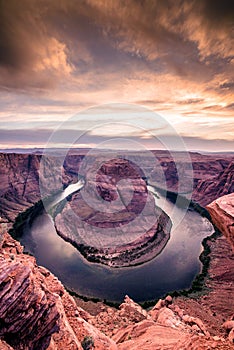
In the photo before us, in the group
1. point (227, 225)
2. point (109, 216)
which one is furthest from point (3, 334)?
point (109, 216)

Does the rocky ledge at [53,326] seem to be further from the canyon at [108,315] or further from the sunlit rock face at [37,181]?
the sunlit rock face at [37,181]

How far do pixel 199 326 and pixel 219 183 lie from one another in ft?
220

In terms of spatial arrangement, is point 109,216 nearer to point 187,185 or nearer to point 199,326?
point 199,326

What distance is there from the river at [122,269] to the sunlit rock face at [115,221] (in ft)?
6.15

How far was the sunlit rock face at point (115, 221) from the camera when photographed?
42184 mm

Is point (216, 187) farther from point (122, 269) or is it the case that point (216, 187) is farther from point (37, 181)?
point (37, 181)

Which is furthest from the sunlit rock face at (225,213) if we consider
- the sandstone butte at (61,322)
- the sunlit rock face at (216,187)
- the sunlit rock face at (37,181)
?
the sunlit rock face at (216,187)

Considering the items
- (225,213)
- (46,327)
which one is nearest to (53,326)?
(46,327)

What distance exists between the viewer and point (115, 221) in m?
51.8

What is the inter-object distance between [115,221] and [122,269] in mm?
15862

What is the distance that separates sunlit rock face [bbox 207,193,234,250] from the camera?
10125 millimetres

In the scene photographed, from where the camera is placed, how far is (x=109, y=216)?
5384 cm

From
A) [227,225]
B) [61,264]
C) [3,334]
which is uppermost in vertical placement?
[227,225]

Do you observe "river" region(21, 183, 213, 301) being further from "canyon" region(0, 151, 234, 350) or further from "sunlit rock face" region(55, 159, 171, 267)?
"canyon" region(0, 151, 234, 350)
